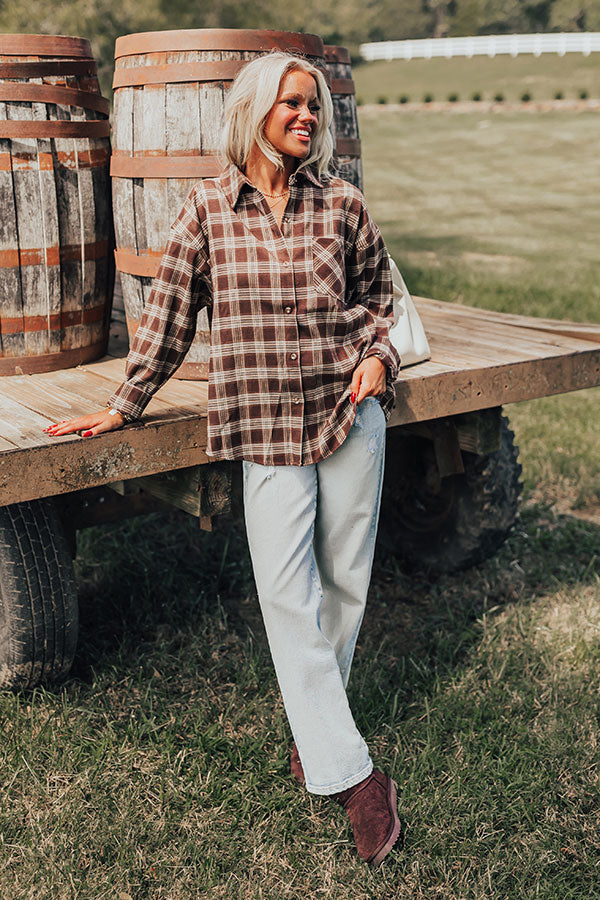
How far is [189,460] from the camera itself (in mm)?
2777

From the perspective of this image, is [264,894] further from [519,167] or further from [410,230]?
[519,167]

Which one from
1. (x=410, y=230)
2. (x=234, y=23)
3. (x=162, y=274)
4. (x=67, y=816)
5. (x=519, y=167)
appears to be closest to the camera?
(x=162, y=274)

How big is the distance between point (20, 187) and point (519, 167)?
78.6 ft

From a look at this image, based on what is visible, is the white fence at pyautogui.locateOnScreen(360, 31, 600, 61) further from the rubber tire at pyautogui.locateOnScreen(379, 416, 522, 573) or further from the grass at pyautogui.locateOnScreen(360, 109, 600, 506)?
the rubber tire at pyautogui.locateOnScreen(379, 416, 522, 573)

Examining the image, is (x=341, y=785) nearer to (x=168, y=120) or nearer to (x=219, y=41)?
(x=168, y=120)

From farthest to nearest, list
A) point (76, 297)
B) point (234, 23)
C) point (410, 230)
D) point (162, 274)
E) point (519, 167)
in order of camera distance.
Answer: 1. point (234, 23)
2. point (519, 167)
3. point (410, 230)
4. point (76, 297)
5. point (162, 274)

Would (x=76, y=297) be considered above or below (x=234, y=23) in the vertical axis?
→ below

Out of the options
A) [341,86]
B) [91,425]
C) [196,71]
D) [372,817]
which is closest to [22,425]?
[91,425]

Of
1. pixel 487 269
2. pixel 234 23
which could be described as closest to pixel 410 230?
pixel 487 269

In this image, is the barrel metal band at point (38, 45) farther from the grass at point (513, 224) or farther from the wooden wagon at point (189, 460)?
the grass at point (513, 224)

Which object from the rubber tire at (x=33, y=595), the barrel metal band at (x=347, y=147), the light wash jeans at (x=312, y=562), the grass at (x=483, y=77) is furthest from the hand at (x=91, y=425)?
the grass at (x=483, y=77)

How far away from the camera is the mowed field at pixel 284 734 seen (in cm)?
260

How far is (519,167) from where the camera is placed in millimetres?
25453

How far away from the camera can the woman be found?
2.45m
